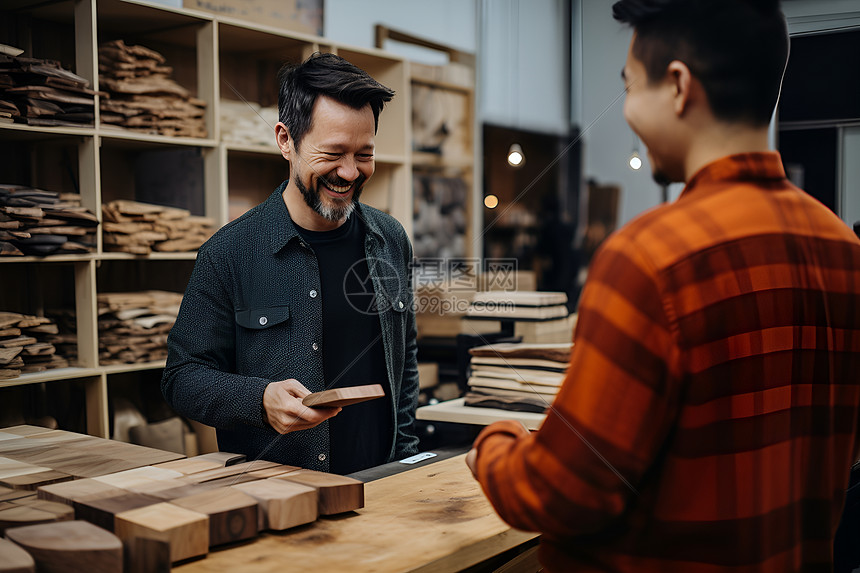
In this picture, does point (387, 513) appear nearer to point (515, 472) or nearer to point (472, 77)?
point (515, 472)

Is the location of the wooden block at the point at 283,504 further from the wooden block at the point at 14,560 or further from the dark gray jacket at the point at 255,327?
the dark gray jacket at the point at 255,327

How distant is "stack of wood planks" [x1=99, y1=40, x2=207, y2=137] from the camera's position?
10.6ft

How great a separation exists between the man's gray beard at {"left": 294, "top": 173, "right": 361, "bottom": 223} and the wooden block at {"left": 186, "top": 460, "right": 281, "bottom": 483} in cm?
80

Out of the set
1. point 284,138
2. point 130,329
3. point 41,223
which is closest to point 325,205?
point 284,138

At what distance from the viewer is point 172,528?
38.8 inches

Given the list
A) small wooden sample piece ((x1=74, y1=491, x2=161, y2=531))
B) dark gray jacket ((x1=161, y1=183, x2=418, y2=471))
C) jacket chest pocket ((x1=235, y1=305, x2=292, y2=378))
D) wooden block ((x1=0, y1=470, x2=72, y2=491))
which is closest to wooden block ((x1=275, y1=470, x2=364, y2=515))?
small wooden sample piece ((x1=74, y1=491, x2=161, y2=531))

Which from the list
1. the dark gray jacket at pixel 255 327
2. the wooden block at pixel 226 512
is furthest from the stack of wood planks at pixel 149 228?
the wooden block at pixel 226 512

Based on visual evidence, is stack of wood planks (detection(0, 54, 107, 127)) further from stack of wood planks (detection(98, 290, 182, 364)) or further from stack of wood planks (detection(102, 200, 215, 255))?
stack of wood planks (detection(98, 290, 182, 364))

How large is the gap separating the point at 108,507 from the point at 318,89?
Result: 123 centimetres

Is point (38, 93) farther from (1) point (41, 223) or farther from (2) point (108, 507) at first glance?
(2) point (108, 507)

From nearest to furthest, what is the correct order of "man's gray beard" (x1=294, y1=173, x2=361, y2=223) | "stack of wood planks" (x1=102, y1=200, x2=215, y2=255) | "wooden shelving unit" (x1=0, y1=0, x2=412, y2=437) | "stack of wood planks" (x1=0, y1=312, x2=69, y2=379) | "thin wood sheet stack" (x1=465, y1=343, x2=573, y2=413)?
"man's gray beard" (x1=294, y1=173, x2=361, y2=223) < "thin wood sheet stack" (x1=465, y1=343, x2=573, y2=413) < "stack of wood planks" (x1=0, y1=312, x2=69, y2=379) < "wooden shelving unit" (x1=0, y1=0, x2=412, y2=437) < "stack of wood planks" (x1=102, y1=200, x2=215, y2=255)

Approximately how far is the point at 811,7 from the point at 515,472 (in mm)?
2871

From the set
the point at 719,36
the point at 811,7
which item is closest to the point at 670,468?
the point at 719,36

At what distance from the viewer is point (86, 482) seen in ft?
3.94
